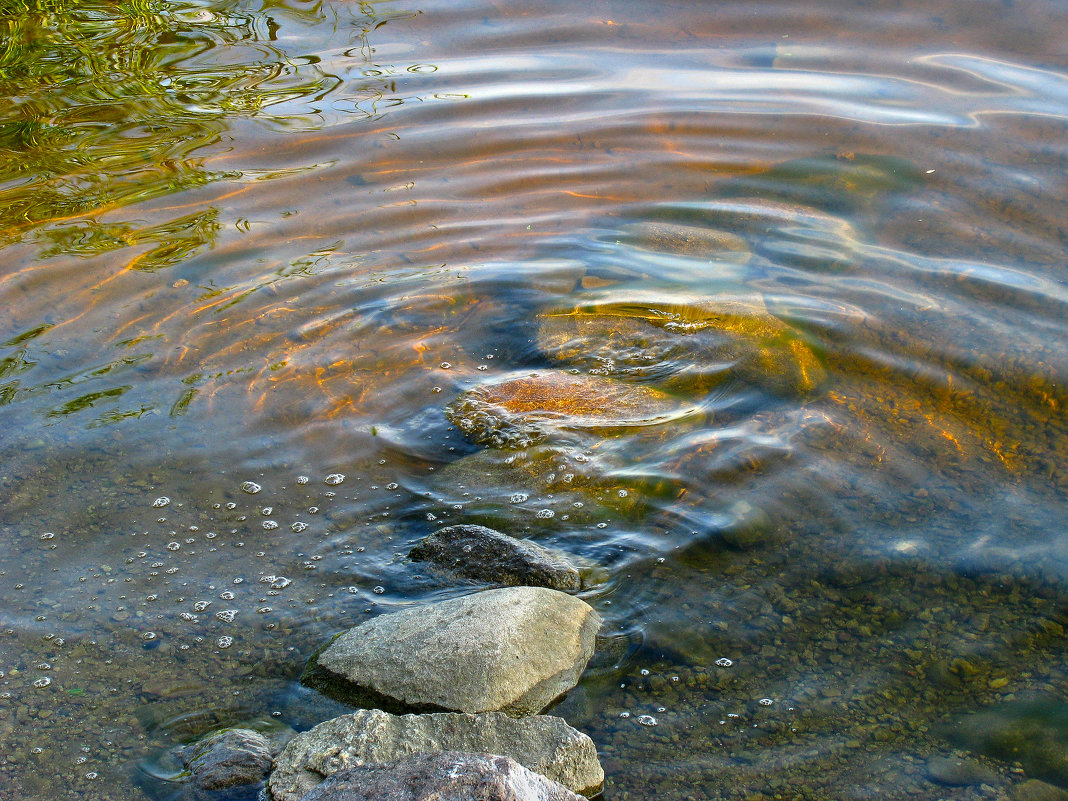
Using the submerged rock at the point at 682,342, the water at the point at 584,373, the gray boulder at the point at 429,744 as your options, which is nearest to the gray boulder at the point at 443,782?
the gray boulder at the point at 429,744

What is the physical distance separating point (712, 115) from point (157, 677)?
565 centimetres

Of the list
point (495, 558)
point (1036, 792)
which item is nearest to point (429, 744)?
point (495, 558)

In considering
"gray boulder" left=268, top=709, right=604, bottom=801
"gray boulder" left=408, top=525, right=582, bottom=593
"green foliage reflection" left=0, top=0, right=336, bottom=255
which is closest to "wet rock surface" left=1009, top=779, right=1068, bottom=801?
"gray boulder" left=268, top=709, right=604, bottom=801

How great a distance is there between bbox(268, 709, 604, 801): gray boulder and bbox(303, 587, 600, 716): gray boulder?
15cm

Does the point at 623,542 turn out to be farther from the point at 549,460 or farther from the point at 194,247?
the point at 194,247

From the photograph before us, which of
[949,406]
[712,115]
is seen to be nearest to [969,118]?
[712,115]

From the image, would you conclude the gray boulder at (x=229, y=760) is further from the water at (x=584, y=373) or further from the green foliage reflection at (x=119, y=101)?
the green foliage reflection at (x=119, y=101)

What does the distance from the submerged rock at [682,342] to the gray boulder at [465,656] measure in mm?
1839

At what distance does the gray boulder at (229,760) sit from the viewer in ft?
8.07

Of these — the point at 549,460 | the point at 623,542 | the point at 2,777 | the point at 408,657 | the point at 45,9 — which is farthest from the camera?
the point at 45,9

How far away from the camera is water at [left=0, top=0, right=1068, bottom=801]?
2840 mm

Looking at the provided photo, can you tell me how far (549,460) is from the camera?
3992 mm

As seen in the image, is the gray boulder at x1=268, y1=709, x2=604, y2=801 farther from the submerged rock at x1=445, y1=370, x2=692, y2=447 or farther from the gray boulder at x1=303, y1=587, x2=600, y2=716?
the submerged rock at x1=445, y1=370, x2=692, y2=447

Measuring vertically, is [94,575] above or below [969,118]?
below
